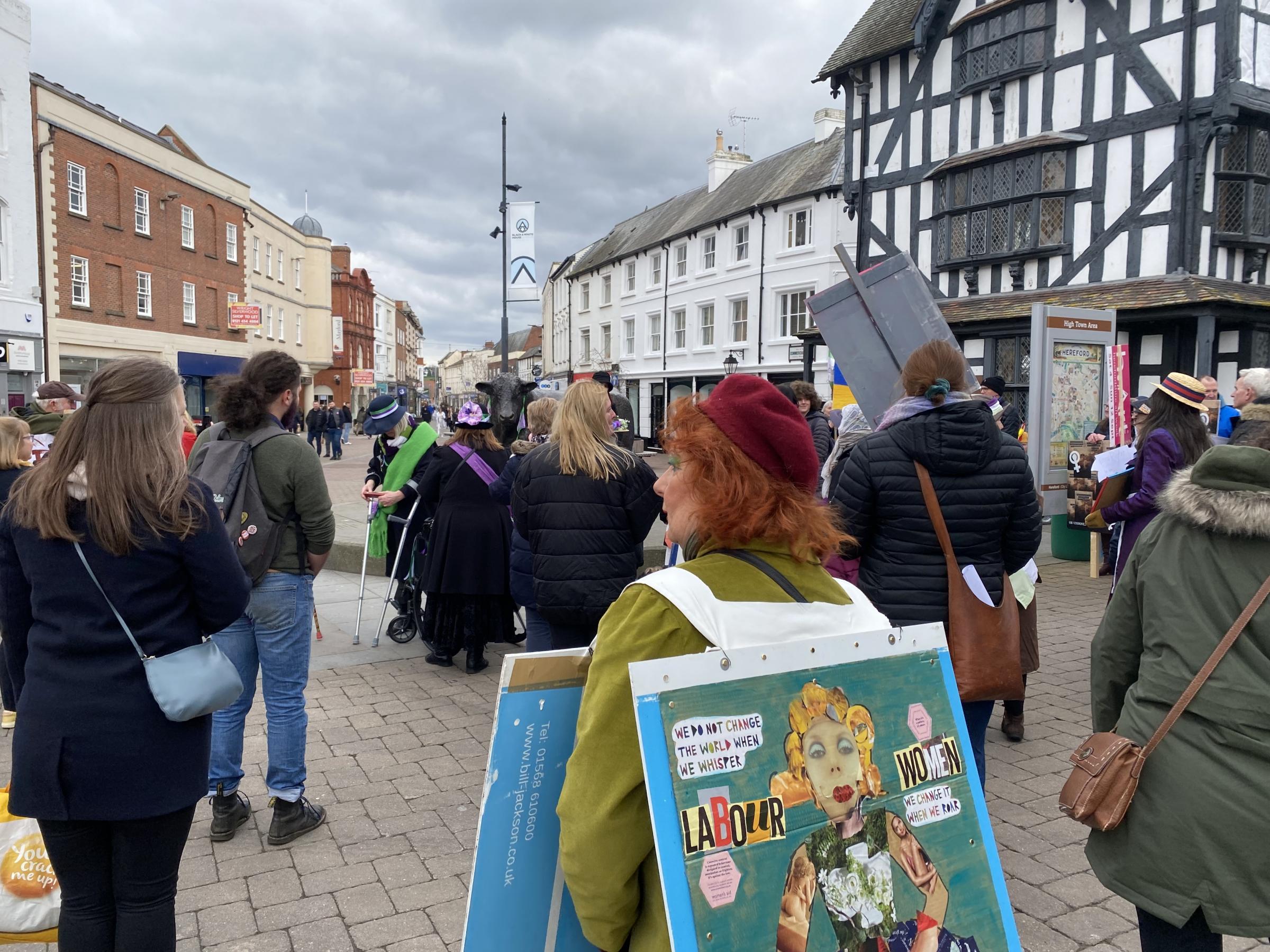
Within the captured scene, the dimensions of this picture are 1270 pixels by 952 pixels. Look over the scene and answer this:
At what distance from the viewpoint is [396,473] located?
21.6ft

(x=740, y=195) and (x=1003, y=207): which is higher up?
(x=740, y=195)

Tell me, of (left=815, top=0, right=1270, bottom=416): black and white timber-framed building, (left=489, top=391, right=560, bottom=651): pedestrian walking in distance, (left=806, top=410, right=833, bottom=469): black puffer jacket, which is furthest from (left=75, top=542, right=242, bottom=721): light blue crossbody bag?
(left=815, top=0, right=1270, bottom=416): black and white timber-framed building

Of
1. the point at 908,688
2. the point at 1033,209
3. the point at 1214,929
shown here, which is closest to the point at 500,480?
the point at 908,688

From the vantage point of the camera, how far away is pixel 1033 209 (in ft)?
52.0

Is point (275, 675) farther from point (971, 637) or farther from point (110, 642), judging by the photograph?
point (971, 637)

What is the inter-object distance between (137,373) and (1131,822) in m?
2.71

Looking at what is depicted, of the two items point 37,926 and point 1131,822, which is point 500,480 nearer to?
point 37,926

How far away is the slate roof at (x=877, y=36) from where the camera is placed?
60.0 ft

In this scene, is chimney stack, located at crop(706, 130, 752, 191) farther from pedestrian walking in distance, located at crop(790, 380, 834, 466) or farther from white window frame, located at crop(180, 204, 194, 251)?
pedestrian walking in distance, located at crop(790, 380, 834, 466)

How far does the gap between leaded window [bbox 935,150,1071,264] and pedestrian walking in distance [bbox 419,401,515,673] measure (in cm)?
1356

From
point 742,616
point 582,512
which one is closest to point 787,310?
point 582,512

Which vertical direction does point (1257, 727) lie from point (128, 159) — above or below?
below

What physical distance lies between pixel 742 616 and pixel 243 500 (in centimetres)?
254

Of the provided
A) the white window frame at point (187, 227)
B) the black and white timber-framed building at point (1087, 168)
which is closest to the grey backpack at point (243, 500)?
the black and white timber-framed building at point (1087, 168)
